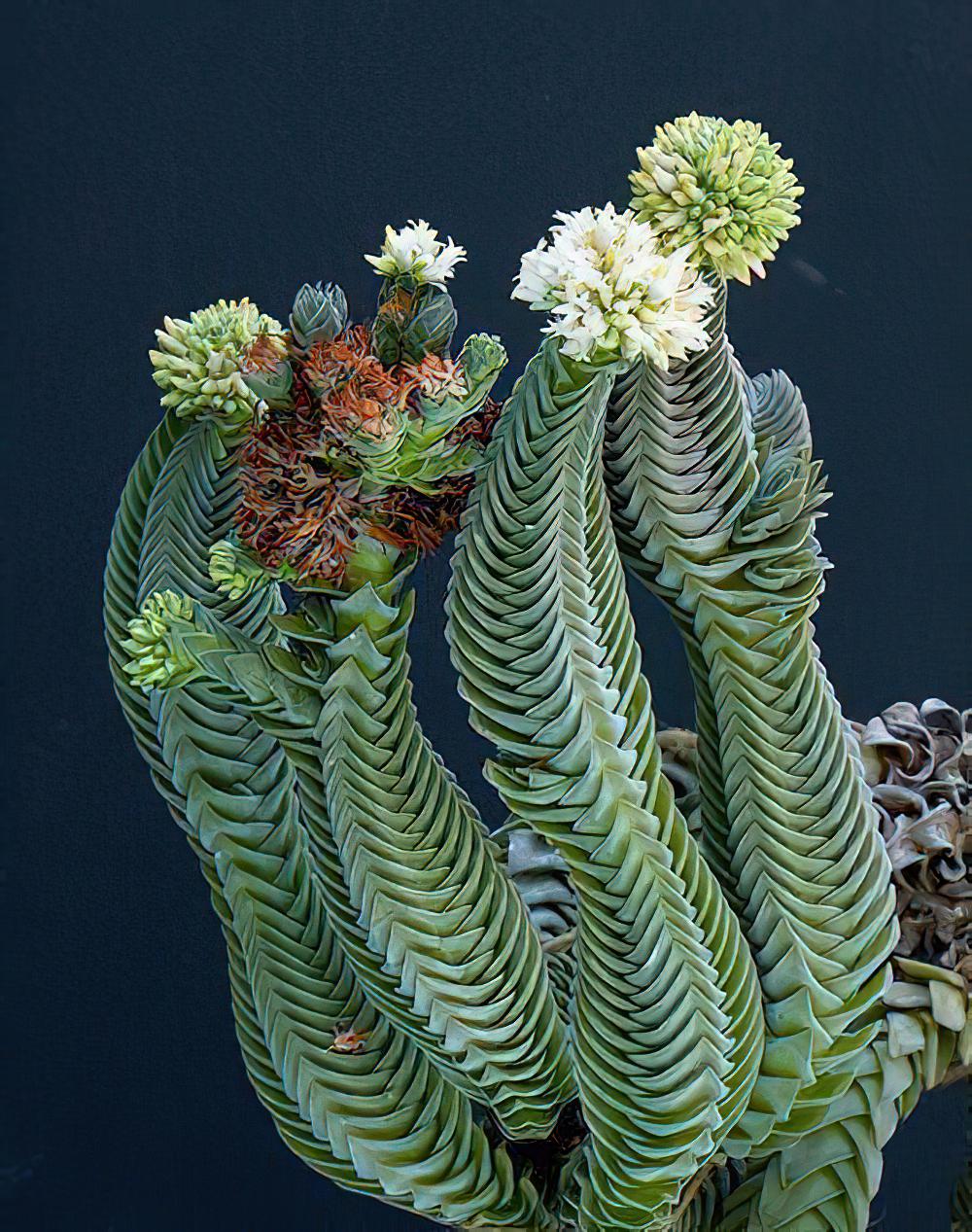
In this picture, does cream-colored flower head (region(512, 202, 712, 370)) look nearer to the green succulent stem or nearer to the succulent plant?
the succulent plant

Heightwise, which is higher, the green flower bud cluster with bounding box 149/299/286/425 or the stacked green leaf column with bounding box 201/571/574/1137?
the green flower bud cluster with bounding box 149/299/286/425

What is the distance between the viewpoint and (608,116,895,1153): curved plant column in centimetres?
75

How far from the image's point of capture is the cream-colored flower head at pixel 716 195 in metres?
0.67

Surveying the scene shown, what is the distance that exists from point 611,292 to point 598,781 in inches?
7.7

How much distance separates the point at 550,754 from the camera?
70 centimetres

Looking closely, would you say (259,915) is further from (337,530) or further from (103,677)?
(103,677)

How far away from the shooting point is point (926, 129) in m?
1.58

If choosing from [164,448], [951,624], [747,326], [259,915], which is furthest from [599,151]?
[259,915]

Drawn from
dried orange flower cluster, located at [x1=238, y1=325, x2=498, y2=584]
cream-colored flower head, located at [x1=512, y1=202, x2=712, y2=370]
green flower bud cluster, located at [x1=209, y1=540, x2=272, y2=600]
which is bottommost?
green flower bud cluster, located at [x1=209, y1=540, x2=272, y2=600]

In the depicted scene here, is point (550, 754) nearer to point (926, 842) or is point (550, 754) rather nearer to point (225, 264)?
point (926, 842)

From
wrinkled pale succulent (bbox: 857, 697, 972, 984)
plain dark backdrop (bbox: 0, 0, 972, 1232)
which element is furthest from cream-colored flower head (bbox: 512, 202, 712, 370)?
plain dark backdrop (bbox: 0, 0, 972, 1232)

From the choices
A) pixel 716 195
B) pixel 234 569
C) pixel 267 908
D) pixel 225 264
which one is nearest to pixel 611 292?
pixel 716 195

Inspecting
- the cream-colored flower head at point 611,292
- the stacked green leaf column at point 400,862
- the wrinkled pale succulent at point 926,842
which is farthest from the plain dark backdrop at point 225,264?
the cream-colored flower head at point 611,292

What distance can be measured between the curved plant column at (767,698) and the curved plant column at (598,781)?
4cm
